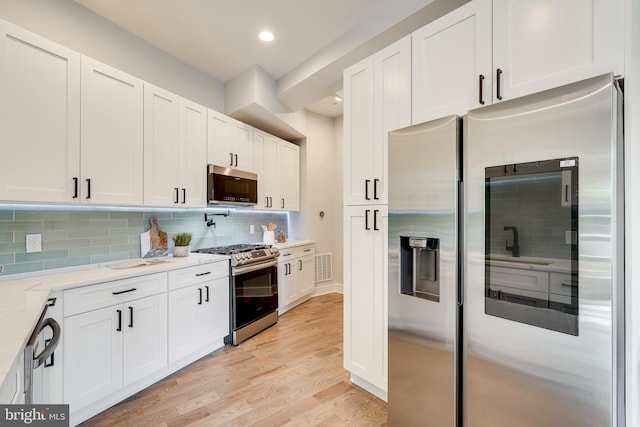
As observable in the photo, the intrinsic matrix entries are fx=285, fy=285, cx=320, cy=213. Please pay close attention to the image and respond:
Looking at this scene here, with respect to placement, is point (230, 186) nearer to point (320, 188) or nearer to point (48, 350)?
point (320, 188)

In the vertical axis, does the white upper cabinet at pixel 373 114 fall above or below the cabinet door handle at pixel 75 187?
above

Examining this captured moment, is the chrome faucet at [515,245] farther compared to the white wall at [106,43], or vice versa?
the white wall at [106,43]

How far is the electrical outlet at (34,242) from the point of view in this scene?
2053 millimetres

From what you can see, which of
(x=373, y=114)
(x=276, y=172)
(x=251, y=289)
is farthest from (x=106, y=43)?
(x=251, y=289)

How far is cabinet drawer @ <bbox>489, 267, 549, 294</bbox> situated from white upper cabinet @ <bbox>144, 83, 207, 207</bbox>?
8.76 ft

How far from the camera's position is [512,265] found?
128 centimetres

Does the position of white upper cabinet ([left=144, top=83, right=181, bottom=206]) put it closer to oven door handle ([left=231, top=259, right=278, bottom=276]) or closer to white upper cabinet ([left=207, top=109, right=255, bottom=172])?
white upper cabinet ([left=207, top=109, right=255, bottom=172])

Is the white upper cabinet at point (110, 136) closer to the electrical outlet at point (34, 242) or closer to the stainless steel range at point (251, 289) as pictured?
the electrical outlet at point (34, 242)

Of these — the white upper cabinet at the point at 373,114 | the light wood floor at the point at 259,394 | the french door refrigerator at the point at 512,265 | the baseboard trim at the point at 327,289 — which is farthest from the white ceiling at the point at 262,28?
the baseboard trim at the point at 327,289

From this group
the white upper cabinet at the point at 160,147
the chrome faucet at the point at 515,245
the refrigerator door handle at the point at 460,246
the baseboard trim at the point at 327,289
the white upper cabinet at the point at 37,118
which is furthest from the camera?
the baseboard trim at the point at 327,289

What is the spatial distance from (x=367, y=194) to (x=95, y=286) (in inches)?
77.9

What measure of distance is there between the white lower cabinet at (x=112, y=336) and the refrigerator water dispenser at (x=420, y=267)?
1.93 metres

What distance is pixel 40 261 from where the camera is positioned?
6.95ft

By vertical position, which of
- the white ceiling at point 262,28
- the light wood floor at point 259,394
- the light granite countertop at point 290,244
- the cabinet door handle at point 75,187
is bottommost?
the light wood floor at point 259,394
